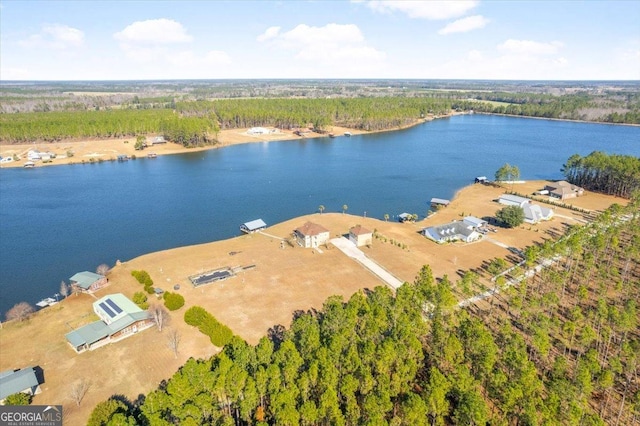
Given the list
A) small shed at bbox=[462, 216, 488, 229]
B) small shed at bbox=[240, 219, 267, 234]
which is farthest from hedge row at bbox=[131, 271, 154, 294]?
small shed at bbox=[462, 216, 488, 229]

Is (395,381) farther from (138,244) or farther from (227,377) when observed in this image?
(138,244)

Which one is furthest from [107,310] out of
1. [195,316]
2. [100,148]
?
[100,148]

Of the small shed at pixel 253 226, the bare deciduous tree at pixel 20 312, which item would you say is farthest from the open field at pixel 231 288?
the small shed at pixel 253 226

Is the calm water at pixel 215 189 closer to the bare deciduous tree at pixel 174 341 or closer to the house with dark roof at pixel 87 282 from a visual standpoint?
the house with dark roof at pixel 87 282

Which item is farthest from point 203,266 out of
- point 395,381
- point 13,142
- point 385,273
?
point 13,142

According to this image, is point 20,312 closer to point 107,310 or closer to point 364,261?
point 107,310

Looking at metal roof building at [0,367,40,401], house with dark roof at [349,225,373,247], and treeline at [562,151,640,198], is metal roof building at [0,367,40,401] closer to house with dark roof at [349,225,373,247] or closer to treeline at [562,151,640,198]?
house with dark roof at [349,225,373,247]
